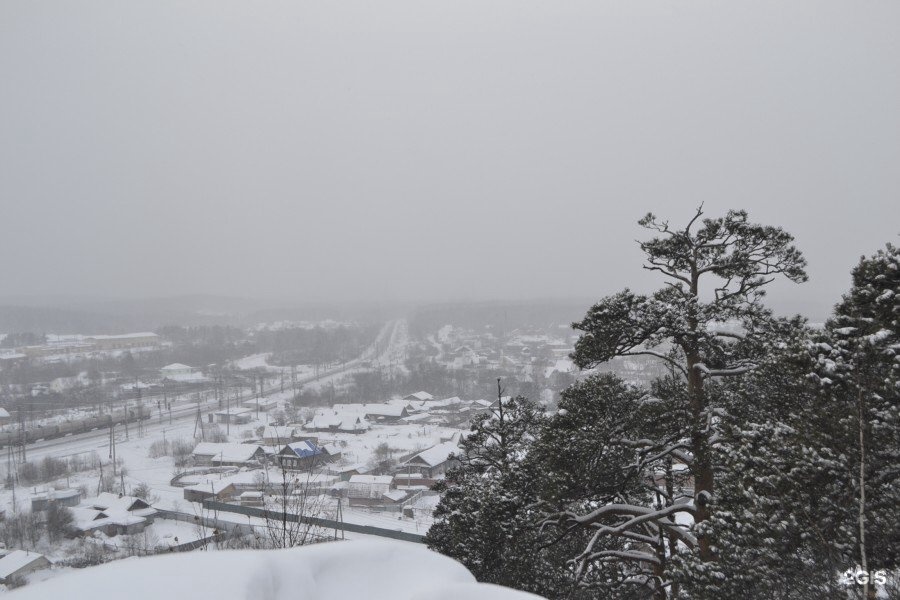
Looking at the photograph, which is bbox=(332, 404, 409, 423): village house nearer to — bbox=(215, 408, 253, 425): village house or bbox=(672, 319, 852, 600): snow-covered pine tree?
bbox=(215, 408, 253, 425): village house

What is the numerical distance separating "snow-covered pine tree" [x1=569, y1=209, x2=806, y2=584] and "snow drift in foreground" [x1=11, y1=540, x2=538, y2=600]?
3273 mm

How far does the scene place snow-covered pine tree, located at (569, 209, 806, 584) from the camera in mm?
4754

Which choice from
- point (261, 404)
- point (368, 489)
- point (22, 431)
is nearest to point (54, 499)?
point (368, 489)

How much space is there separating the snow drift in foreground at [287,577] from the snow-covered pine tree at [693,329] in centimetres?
Result: 327

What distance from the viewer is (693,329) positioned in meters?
4.82

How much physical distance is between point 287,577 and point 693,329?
4.15 metres

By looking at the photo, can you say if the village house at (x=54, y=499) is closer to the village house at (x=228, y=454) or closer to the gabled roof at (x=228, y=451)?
the village house at (x=228, y=454)

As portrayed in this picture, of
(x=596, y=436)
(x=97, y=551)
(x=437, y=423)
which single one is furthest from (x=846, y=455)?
(x=437, y=423)

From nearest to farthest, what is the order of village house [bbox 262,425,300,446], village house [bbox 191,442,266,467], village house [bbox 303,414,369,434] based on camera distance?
village house [bbox 191,442,266,467], village house [bbox 262,425,300,446], village house [bbox 303,414,369,434]

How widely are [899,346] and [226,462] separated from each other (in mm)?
24178

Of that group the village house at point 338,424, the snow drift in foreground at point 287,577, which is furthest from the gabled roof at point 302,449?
the snow drift in foreground at point 287,577

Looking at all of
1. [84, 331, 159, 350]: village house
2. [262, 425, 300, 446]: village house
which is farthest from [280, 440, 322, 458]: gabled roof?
[84, 331, 159, 350]: village house

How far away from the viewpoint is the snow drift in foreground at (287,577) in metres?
1.76

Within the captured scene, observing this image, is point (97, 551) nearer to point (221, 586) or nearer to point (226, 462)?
point (226, 462)
